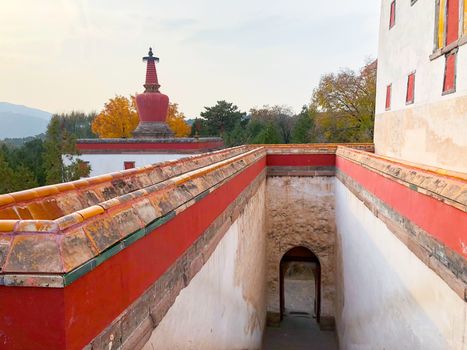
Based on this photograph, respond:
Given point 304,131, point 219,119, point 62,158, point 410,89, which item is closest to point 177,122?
point 219,119

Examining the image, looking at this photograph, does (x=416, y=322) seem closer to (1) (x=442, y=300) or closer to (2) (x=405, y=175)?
(1) (x=442, y=300)

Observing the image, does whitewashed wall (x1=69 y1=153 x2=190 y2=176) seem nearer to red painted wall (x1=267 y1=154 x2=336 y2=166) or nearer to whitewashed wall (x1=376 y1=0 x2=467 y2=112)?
red painted wall (x1=267 y1=154 x2=336 y2=166)

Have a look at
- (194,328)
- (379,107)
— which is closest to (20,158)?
(379,107)

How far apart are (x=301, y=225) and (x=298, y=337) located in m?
3.73

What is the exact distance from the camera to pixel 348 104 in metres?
27.4

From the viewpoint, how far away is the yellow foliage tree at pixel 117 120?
34938 millimetres

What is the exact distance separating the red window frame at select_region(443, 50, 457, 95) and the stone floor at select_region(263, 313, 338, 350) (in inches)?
330

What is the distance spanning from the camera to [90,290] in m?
1.69

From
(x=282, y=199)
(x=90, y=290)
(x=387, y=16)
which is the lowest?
(x=282, y=199)

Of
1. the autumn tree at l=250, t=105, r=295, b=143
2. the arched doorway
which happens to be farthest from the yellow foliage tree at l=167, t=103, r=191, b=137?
the arched doorway

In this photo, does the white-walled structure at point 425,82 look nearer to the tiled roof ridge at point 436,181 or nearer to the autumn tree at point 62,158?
the tiled roof ridge at point 436,181

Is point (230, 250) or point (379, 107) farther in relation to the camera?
point (379, 107)

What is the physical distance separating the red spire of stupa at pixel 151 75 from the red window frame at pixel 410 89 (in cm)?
1737

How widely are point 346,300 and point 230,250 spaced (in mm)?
5092
